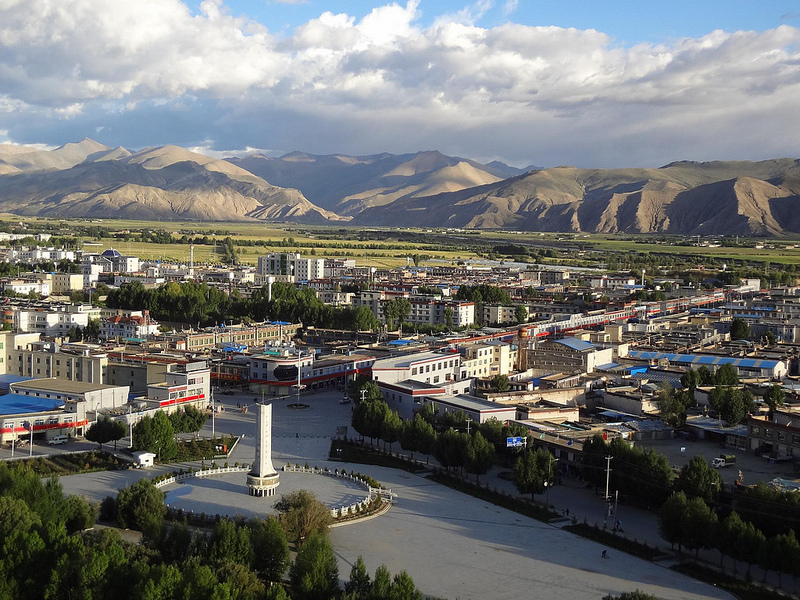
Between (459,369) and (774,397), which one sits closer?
(774,397)

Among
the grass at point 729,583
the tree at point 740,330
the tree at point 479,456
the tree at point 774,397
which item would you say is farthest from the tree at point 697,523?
the tree at point 740,330

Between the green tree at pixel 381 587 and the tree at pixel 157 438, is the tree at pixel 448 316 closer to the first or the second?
the tree at pixel 157 438

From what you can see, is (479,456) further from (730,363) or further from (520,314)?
(520,314)

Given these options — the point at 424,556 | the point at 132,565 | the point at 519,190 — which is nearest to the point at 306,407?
the point at 424,556

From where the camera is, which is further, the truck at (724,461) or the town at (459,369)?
the town at (459,369)

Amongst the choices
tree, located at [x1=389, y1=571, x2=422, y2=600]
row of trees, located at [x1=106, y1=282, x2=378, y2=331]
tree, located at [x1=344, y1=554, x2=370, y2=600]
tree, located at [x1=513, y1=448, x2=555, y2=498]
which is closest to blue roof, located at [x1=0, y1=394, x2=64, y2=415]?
tree, located at [x1=513, y1=448, x2=555, y2=498]

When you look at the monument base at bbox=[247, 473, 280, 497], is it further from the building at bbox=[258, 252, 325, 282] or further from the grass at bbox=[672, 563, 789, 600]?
the building at bbox=[258, 252, 325, 282]

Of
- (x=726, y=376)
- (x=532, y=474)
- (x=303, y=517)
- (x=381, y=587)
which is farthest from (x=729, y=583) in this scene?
(x=726, y=376)
